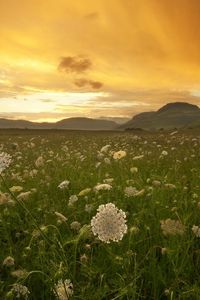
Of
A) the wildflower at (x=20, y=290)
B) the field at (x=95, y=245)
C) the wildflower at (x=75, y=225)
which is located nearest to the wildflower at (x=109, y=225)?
the field at (x=95, y=245)

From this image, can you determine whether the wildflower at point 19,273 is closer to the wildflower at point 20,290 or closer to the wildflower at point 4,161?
the wildflower at point 20,290

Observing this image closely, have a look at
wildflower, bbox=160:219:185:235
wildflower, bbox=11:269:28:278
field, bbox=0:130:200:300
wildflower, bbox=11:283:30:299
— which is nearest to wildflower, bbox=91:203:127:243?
field, bbox=0:130:200:300

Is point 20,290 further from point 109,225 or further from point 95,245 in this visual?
point 95,245

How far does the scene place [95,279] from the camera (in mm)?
4551

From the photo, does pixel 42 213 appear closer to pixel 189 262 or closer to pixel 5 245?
pixel 5 245

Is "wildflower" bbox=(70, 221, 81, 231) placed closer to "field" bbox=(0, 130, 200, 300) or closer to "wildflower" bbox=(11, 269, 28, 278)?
"field" bbox=(0, 130, 200, 300)

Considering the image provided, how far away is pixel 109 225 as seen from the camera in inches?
128

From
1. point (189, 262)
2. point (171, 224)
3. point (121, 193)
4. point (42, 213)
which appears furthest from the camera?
point (121, 193)

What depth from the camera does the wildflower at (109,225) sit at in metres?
3.18

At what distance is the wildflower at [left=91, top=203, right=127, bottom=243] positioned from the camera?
10.4 feet

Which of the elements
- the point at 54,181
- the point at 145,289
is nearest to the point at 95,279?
the point at 145,289

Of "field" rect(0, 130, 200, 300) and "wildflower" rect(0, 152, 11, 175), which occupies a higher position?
"wildflower" rect(0, 152, 11, 175)

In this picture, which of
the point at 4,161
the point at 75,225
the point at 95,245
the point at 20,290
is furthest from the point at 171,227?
the point at 75,225

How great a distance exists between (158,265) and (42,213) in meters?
2.84
